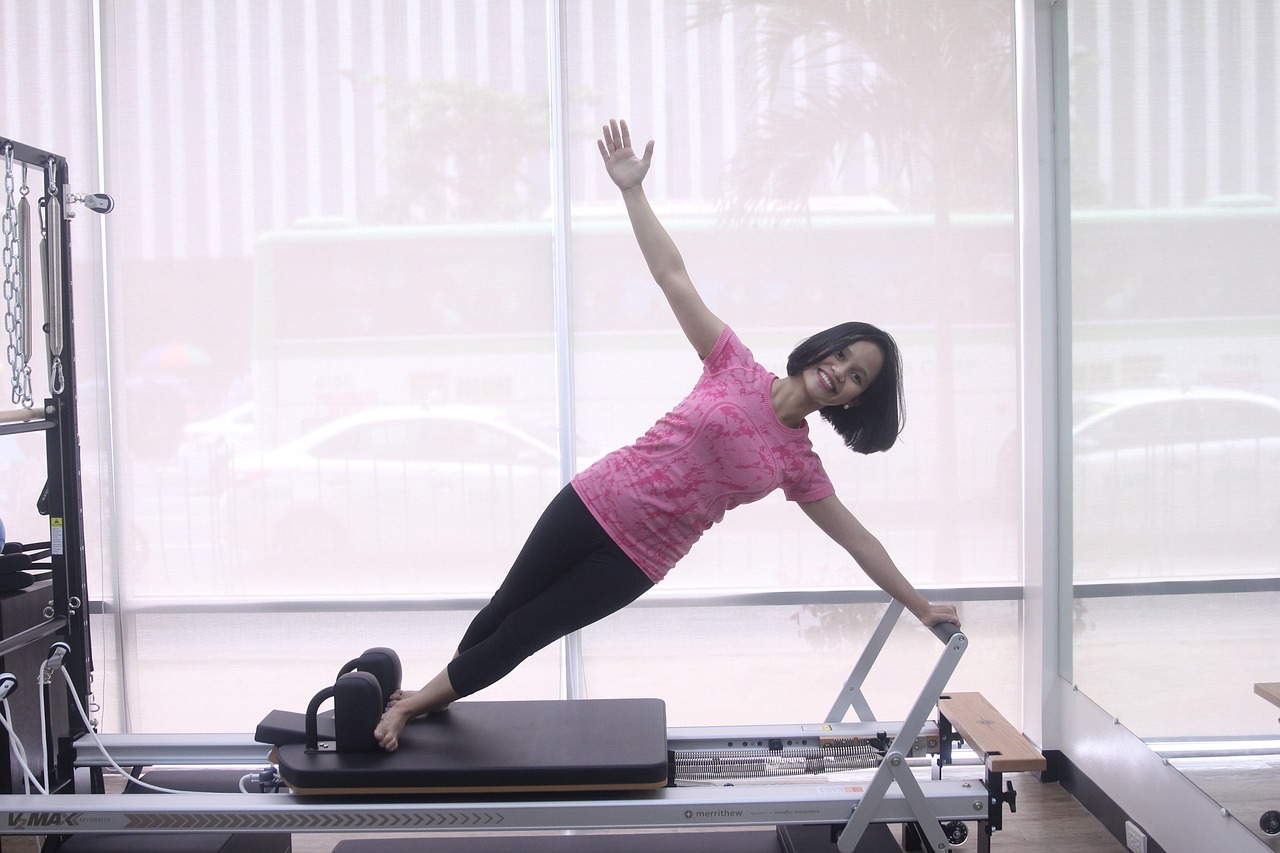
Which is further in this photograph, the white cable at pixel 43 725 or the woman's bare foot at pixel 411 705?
the white cable at pixel 43 725

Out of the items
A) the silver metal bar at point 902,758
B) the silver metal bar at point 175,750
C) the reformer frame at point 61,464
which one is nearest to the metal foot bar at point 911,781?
the silver metal bar at point 902,758

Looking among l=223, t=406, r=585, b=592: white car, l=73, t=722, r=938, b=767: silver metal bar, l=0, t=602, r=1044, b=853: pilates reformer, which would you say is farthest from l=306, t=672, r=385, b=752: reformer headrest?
l=223, t=406, r=585, b=592: white car

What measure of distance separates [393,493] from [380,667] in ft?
3.25

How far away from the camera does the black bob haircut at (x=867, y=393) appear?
2.13 m

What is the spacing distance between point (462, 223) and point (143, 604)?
1.64 meters

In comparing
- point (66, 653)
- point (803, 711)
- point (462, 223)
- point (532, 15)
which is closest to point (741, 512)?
point (803, 711)

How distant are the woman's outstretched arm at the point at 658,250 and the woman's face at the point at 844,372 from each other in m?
0.26

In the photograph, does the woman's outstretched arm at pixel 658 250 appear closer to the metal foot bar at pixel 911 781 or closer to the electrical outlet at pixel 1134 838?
the metal foot bar at pixel 911 781

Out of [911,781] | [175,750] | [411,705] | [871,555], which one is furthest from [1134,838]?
[175,750]

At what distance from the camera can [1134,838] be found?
2.64 meters

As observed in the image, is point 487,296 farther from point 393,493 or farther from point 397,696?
point 397,696

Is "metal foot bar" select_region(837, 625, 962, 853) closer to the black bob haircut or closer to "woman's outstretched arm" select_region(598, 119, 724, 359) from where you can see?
the black bob haircut

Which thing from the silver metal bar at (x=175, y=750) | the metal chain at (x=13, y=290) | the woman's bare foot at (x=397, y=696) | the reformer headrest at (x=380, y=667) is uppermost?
the metal chain at (x=13, y=290)

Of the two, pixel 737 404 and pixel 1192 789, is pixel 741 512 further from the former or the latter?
pixel 1192 789
